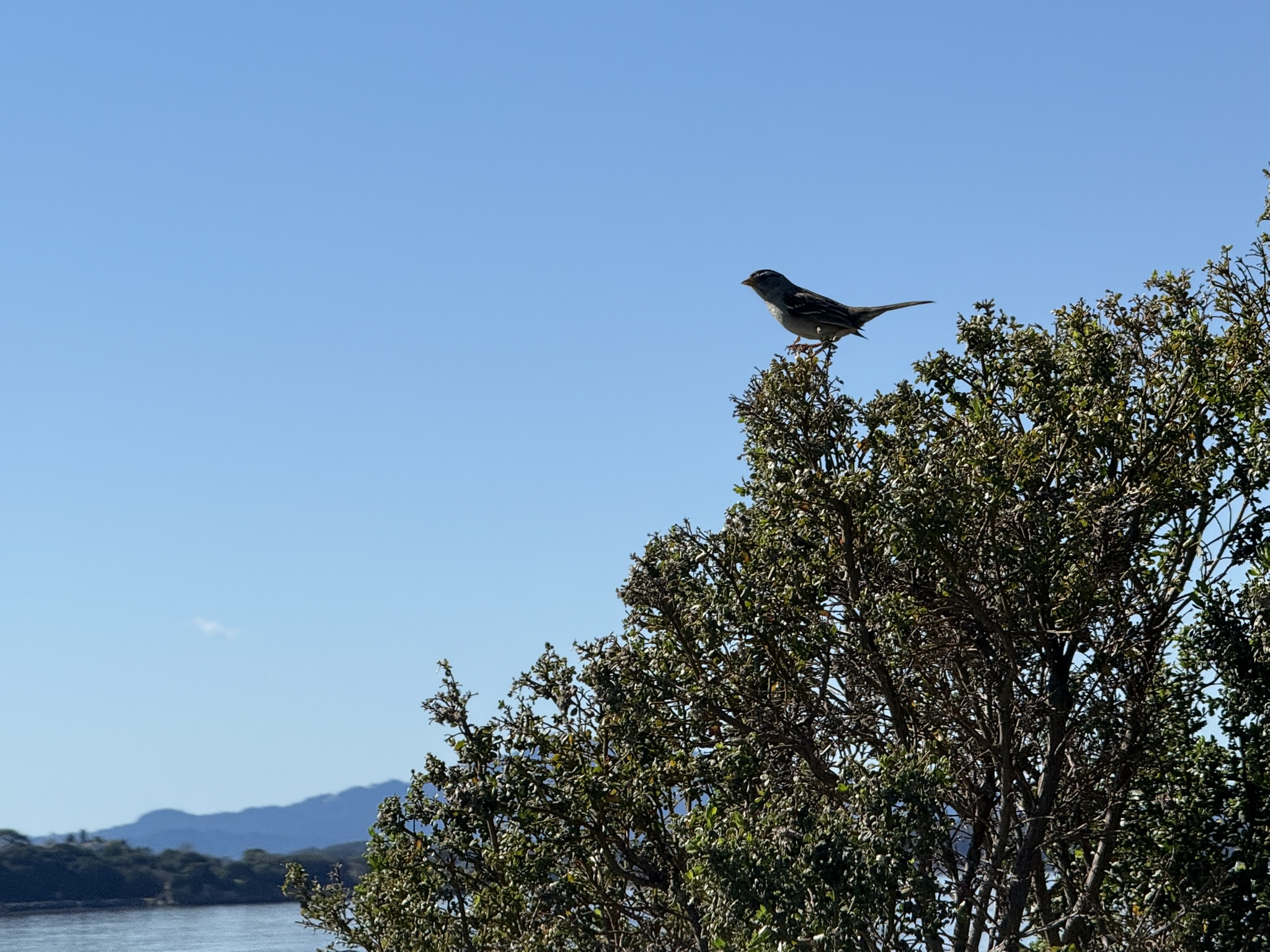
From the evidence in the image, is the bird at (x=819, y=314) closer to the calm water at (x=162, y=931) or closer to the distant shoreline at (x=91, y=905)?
the calm water at (x=162, y=931)

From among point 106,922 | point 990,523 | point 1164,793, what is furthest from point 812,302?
point 106,922

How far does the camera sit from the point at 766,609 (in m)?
13.5

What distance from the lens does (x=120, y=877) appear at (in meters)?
176

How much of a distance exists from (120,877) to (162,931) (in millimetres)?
35260

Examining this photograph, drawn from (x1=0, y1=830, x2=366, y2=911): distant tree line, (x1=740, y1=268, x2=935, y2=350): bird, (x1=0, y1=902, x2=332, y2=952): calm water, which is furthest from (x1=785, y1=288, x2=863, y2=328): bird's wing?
(x1=0, y1=830, x2=366, y2=911): distant tree line

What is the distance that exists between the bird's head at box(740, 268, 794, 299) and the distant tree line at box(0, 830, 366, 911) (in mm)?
154169

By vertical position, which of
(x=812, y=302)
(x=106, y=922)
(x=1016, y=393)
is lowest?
(x=106, y=922)

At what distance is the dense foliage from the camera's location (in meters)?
12.1

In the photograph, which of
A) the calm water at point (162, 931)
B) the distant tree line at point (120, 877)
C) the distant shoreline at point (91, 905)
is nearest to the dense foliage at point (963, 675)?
the calm water at point (162, 931)

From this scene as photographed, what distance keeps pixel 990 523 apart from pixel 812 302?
4951 millimetres

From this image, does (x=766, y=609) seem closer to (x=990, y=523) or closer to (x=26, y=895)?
(x=990, y=523)

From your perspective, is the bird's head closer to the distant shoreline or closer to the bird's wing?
the bird's wing

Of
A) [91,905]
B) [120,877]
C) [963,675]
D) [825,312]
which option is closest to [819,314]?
[825,312]

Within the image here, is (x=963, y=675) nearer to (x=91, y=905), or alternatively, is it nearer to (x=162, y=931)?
(x=162, y=931)
